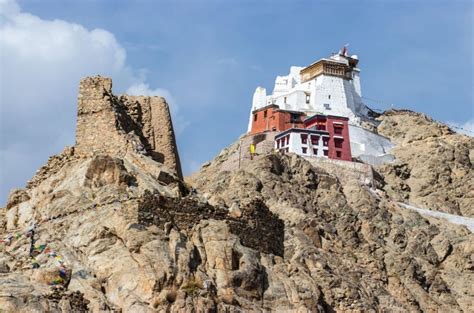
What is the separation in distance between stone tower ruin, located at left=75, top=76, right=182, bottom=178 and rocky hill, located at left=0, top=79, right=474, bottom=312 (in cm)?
7

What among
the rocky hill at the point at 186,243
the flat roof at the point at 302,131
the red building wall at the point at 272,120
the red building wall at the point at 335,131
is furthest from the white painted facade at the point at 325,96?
the rocky hill at the point at 186,243

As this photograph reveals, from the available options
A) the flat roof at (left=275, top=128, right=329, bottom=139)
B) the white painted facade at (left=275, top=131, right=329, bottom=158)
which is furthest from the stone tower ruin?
the flat roof at (left=275, top=128, right=329, bottom=139)

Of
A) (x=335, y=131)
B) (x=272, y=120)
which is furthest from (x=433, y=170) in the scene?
(x=272, y=120)

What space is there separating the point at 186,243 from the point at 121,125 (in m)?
10.3

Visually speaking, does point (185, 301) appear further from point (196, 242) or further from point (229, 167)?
point (229, 167)

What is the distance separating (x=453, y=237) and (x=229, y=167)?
60.3 feet

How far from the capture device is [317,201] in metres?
65.6

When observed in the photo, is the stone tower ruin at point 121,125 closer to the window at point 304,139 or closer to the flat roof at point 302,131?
the flat roof at point 302,131

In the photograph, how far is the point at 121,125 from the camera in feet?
148

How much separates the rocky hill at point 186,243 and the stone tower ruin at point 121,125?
66 millimetres

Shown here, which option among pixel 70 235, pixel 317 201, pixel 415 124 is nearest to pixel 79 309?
pixel 70 235

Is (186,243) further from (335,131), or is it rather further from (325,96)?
(325,96)

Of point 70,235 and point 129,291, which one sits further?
point 70,235

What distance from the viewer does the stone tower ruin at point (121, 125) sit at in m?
44.3
